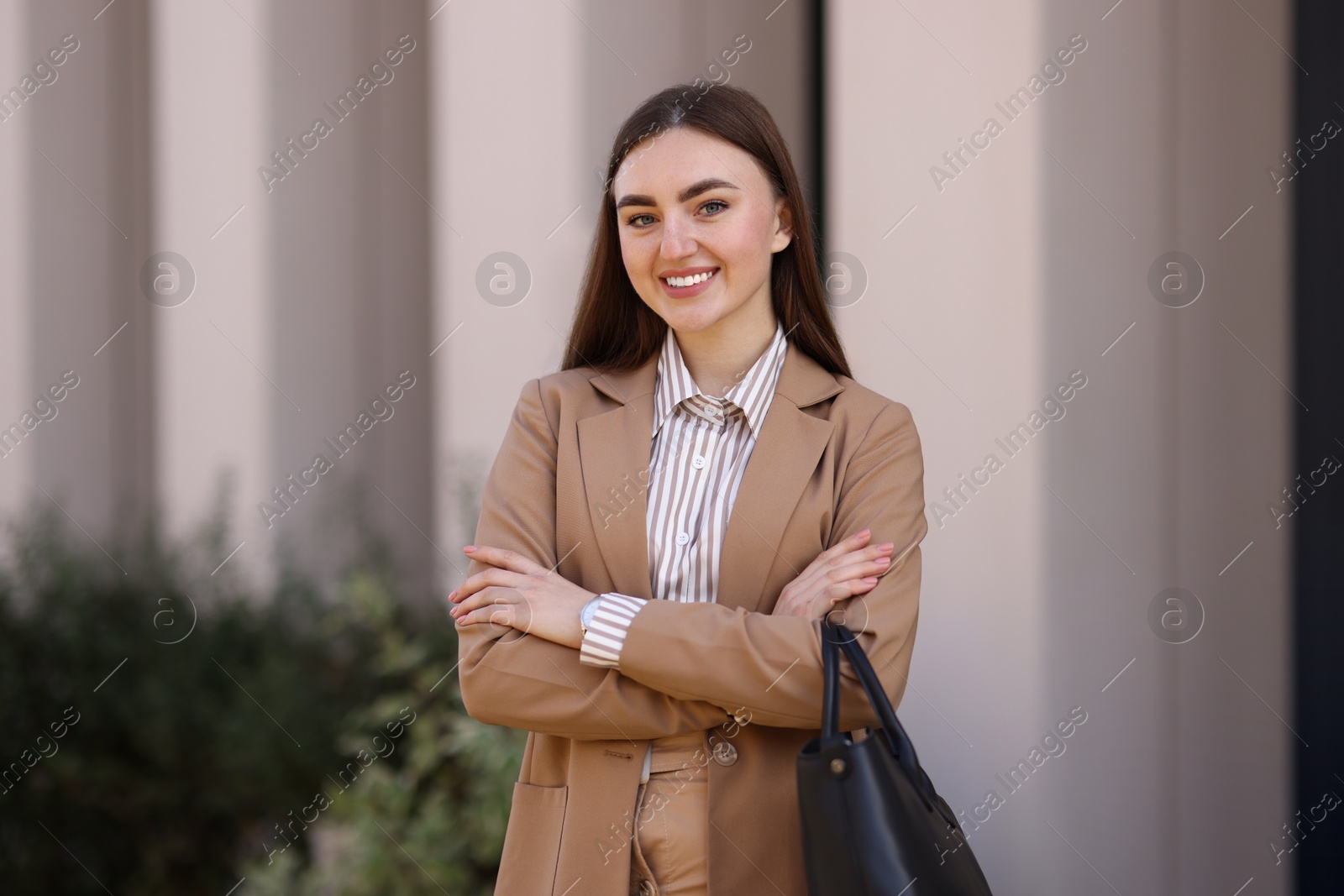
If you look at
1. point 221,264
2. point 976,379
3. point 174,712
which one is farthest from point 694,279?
point 174,712

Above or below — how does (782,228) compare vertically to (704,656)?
above

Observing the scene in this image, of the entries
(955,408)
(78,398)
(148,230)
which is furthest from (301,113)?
(955,408)

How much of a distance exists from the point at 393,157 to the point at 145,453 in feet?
5.63

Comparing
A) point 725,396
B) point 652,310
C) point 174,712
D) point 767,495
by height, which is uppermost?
point 652,310

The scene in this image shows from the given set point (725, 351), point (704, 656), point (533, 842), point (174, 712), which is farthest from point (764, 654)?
point (174, 712)

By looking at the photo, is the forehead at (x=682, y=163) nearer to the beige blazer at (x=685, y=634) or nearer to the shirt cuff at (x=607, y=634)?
the beige blazer at (x=685, y=634)

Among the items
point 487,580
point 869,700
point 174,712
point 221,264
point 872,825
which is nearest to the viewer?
point 872,825

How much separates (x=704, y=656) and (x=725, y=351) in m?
0.63

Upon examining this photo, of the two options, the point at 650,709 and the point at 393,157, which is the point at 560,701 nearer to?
the point at 650,709

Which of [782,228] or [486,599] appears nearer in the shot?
[486,599]

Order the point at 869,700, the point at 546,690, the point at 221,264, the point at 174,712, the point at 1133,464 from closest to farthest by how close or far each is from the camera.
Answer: the point at 869,700 < the point at 546,690 < the point at 1133,464 < the point at 174,712 < the point at 221,264

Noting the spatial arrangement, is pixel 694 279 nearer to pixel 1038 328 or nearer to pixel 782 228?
pixel 782 228

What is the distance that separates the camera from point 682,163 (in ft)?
6.22

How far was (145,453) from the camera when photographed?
15.8ft
